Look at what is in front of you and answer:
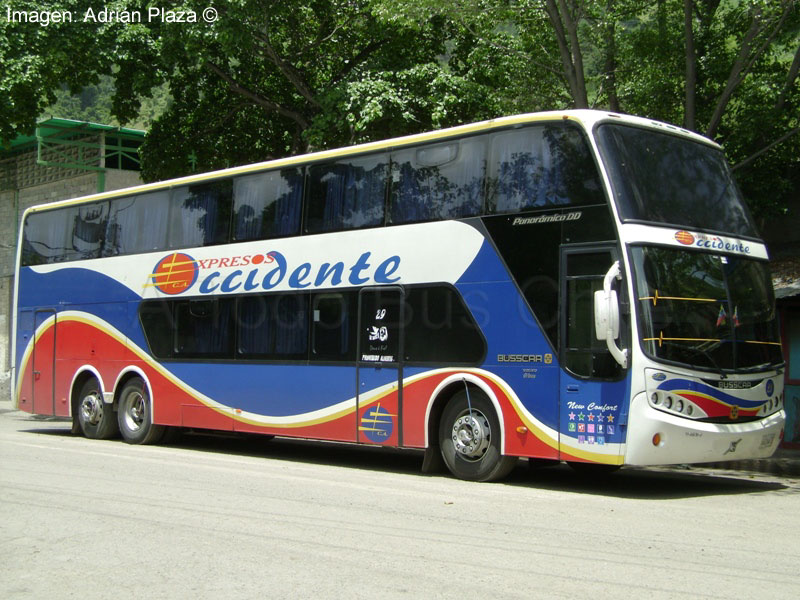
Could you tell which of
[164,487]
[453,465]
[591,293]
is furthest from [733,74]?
[164,487]

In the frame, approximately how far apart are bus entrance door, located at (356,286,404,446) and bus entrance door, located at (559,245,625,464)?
8.15 ft

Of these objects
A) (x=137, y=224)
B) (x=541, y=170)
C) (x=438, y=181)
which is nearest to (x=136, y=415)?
(x=137, y=224)

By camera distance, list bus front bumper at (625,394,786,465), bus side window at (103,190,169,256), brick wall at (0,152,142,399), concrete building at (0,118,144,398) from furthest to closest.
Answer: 1. brick wall at (0,152,142,399)
2. concrete building at (0,118,144,398)
3. bus side window at (103,190,169,256)
4. bus front bumper at (625,394,786,465)

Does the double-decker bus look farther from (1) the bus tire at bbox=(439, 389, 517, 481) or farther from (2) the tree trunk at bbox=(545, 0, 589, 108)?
(2) the tree trunk at bbox=(545, 0, 589, 108)

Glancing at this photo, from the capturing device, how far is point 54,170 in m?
32.1

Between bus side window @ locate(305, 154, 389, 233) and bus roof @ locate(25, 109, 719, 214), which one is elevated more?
bus roof @ locate(25, 109, 719, 214)

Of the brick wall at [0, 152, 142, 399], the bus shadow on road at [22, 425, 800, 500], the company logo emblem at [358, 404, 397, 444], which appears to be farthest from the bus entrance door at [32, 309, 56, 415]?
the brick wall at [0, 152, 142, 399]

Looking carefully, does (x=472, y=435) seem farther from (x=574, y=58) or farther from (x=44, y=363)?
(x=44, y=363)

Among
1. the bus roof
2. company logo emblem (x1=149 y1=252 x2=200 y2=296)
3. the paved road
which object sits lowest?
the paved road

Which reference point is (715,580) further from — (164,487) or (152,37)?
(152,37)

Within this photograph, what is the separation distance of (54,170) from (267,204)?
66.4ft

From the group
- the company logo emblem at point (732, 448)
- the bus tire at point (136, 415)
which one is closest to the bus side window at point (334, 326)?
the bus tire at point (136, 415)

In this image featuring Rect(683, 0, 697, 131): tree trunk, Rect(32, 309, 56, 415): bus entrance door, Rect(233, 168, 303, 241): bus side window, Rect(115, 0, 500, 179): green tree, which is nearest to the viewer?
Rect(233, 168, 303, 241): bus side window

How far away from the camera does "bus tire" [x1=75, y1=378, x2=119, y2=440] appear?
1739cm
